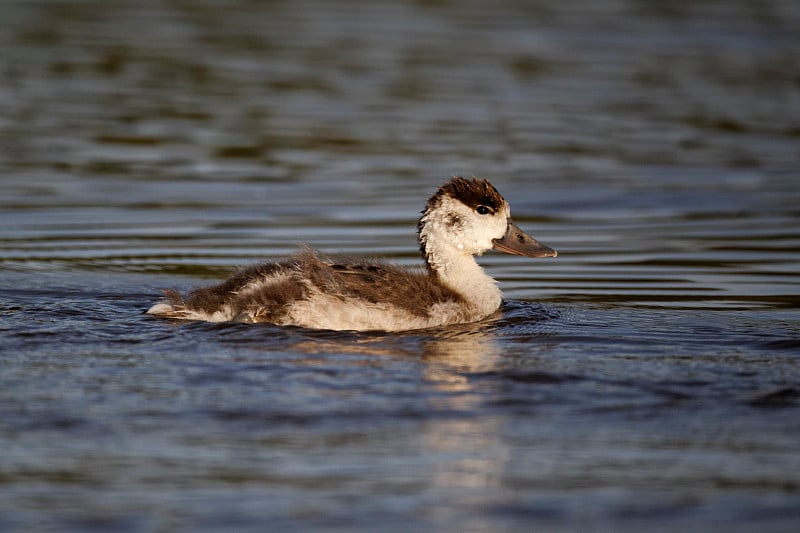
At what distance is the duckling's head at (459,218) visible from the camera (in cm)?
1028

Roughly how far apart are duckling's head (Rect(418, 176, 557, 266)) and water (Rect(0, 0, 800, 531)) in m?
0.65

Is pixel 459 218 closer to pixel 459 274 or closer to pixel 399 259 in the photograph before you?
pixel 459 274

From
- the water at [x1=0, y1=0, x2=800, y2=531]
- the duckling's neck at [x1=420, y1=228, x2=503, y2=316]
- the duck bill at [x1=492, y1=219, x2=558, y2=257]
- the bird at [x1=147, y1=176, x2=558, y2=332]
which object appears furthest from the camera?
the duck bill at [x1=492, y1=219, x2=558, y2=257]

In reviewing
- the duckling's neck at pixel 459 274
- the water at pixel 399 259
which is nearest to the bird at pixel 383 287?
the duckling's neck at pixel 459 274

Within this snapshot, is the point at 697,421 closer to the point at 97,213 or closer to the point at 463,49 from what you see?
the point at 97,213

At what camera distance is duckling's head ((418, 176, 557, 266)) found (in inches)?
405

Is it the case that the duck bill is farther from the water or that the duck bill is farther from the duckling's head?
the water

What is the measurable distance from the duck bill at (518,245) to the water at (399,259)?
484 millimetres

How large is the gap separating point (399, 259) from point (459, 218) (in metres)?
2.33

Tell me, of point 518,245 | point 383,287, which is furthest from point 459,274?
point 383,287

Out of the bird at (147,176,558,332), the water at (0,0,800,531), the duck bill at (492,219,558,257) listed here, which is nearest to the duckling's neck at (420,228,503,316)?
the bird at (147,176,558,332)

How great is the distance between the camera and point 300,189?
50.0ft

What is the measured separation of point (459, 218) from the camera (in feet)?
33.8

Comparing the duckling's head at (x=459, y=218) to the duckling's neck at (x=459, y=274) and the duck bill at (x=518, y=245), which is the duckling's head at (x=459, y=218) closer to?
the duckling's neck at (x=459, y=274)
